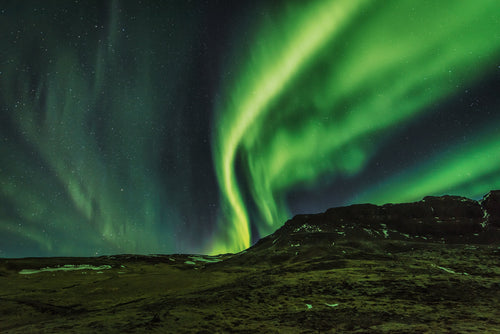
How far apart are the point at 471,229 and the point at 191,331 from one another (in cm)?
20785

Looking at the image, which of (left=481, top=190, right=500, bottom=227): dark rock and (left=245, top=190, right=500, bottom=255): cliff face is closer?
(left=245, top=190, right=500, bottom=255): cliff face

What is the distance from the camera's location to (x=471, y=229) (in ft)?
524

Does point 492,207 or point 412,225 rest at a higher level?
point 492,207

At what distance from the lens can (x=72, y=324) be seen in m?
16.2

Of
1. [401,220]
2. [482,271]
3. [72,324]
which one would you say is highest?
[401,220]

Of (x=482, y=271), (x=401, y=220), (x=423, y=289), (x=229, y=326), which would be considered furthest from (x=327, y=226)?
(x=229, y=326)

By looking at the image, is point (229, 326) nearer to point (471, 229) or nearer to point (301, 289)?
point (301, 289)

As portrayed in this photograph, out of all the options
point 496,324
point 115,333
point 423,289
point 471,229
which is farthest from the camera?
point 471,229

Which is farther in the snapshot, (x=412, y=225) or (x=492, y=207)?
(x=492, y=207)

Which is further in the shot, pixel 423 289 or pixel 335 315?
pixel 423 289

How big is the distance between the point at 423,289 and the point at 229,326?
1746 cm

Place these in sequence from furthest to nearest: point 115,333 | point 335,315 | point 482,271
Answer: point 482,271, point 335,315, point 115,333

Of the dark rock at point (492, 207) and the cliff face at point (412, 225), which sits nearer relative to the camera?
the cliff face at point (412, 225)

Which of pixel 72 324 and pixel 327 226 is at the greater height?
pixel 327 226
